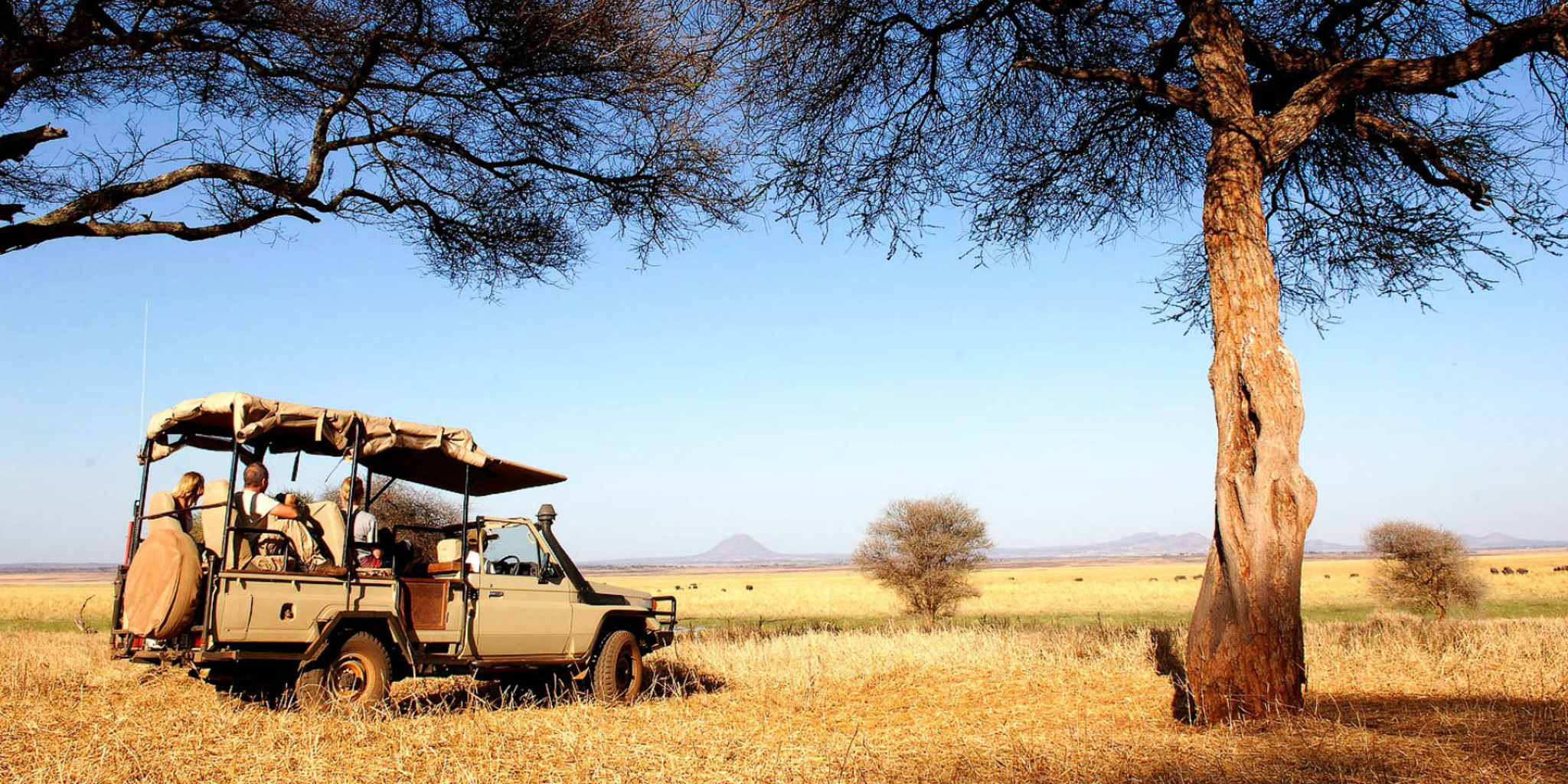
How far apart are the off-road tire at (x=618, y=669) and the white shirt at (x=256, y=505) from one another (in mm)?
3495

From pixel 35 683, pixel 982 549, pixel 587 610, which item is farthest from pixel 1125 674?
pixel 982 549

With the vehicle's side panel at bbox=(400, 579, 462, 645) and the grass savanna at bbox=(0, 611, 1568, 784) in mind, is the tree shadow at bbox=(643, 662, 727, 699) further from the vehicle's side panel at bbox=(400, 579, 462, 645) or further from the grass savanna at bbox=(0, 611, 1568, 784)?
the vehicle's side panel at bbox=(400, 579, 462, 645)

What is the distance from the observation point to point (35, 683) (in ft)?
33.3

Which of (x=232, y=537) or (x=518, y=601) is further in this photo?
(x=518, y=601)

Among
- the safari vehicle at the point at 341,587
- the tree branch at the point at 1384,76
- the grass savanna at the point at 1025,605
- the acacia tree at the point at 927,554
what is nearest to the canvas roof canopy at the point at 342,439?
the safari vehicle at the point at 341,587

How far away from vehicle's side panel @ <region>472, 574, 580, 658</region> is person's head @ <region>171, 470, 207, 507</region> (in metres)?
2.49

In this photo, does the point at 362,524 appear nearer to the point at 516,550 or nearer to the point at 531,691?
the point at 516,550

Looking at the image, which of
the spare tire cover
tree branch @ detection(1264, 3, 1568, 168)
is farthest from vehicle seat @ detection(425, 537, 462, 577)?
tree branch @ detection(1264, 3, 1568, 168)

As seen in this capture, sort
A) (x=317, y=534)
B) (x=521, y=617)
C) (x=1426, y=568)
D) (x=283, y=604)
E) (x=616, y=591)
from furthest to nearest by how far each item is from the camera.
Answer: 1. (x=1426, y=568)
2. (x=616, y=591)
3. (x=521, y=617)
4. (x=317, y=534)
5. (x=283, y=604)

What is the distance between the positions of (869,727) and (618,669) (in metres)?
3.58

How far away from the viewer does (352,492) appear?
902 cm

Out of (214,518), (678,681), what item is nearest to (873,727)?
(678,681)

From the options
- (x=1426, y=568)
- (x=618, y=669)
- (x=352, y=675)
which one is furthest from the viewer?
(x=1426, y=568)

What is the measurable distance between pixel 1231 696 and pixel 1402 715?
1204 millimetres
